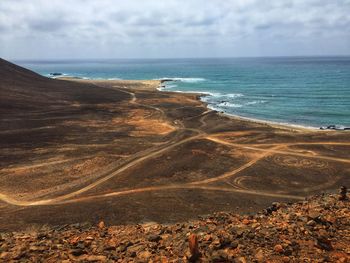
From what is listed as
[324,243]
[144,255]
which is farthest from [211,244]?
[324,243]

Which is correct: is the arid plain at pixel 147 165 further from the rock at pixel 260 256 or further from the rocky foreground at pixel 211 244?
the rock at pixel 260 256

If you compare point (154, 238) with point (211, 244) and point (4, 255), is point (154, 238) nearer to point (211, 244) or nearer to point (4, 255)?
point (211, 244)

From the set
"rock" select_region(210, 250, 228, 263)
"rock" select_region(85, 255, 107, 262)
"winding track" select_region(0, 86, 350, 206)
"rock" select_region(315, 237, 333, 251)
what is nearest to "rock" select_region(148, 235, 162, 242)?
"rock" select_region(85, 255, 107, 262)

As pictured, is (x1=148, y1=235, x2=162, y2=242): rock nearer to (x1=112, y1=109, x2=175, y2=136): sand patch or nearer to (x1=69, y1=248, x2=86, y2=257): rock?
(x1=69, y1=248, x2=86, y2=257): rock

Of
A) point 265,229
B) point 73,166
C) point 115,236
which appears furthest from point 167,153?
point 265,229

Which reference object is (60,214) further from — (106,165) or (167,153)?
(167,153)

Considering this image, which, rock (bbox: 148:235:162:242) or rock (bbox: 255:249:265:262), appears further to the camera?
rock (bbox: 148:235:162:242)
